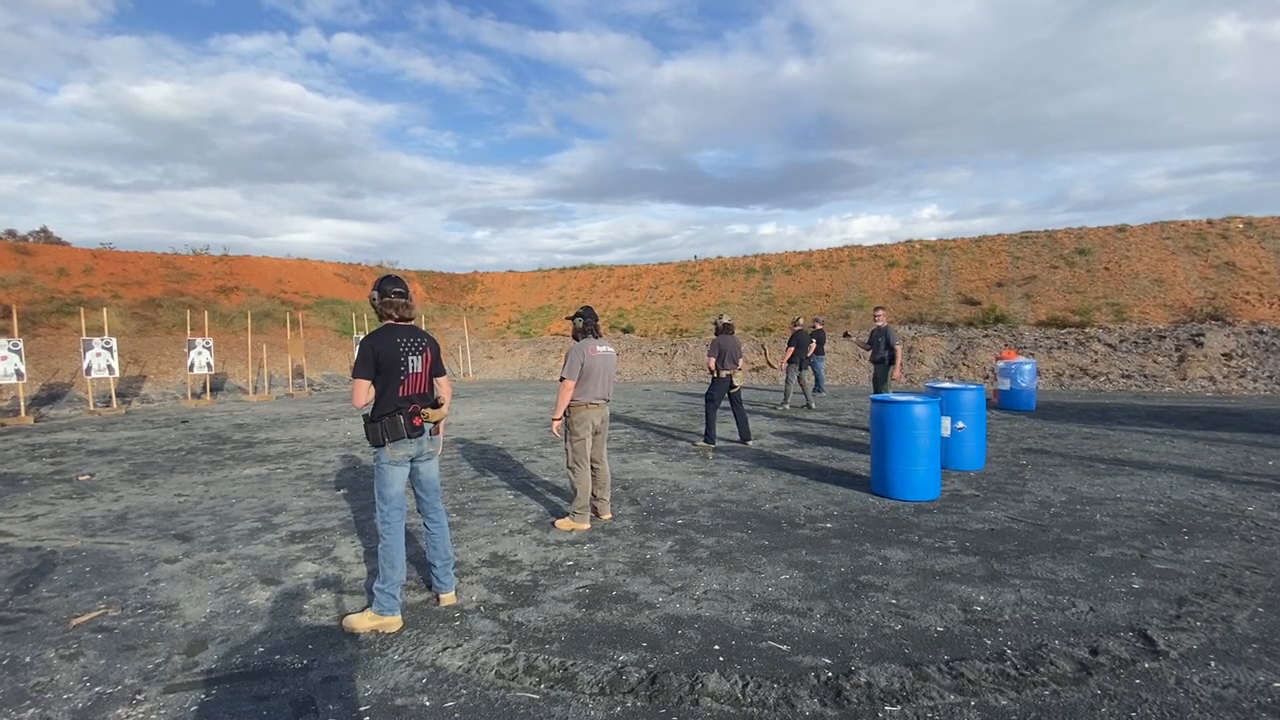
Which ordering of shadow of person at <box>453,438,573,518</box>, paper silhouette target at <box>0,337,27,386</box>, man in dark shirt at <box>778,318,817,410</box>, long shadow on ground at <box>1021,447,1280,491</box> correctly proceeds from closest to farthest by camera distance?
1. shadow of person at <box>453,438,573,518</box>
2. long shadow on ground at <box>1021,447,1280,491</box>
3. man in dark shirt at <box>778,318,817,410</box>
4. paper silhouette target at <box>0,337,27,386</box>

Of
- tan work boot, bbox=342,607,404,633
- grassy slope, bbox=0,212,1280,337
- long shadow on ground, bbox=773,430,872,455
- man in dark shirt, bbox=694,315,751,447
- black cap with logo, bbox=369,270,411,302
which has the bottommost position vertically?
tan work boot, bbox=342,607,404,633

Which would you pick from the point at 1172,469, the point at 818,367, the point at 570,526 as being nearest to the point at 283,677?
the point at 570,526

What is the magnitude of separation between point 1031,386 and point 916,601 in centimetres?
1067

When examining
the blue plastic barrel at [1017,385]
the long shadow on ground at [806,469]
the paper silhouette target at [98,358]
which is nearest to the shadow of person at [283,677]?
the long shadow on ground at [806,469]

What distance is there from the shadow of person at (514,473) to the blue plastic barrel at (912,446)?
3.31 metres

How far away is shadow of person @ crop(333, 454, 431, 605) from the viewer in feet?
17.4

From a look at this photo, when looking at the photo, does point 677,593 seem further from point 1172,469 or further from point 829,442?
point 1172,469

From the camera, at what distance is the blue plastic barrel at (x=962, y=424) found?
796cm

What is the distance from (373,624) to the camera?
14.0 ft

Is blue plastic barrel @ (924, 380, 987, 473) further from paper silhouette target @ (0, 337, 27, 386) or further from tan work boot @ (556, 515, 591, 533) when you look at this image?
paper silhouette target @ (0, 337, 27, 386)

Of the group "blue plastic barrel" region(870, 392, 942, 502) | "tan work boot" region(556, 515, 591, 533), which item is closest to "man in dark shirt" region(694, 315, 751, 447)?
"blue plastic barrel" region(870, 392, 942, 502)

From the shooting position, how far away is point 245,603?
4.77 meters

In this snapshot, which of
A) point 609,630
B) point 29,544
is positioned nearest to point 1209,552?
point 609,630

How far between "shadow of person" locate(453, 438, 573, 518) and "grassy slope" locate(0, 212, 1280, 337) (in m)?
23.8
